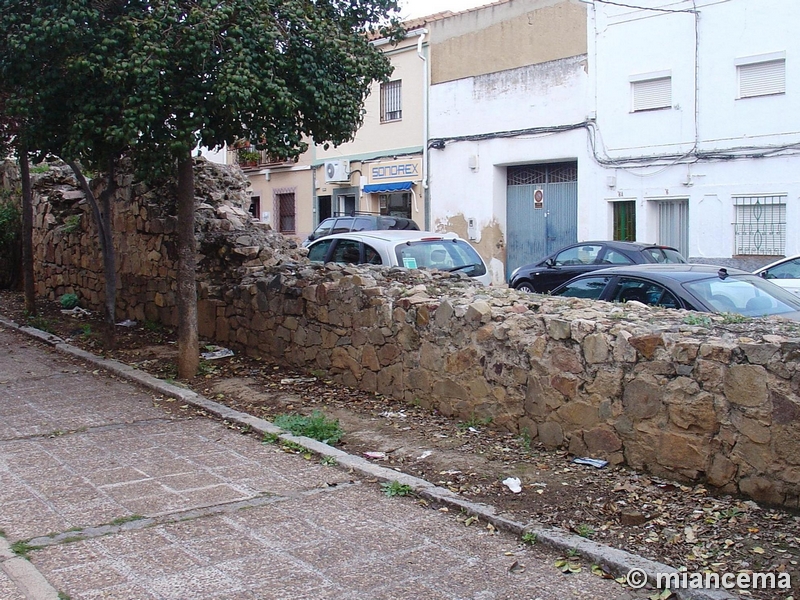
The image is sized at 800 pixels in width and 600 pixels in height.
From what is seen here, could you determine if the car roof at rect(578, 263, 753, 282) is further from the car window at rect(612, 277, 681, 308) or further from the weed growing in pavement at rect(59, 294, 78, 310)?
the weed growing in pavement at rect(59, 294, 78, 310)

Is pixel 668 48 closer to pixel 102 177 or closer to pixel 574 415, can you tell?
pixel 102 177

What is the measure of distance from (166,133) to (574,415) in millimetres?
4728

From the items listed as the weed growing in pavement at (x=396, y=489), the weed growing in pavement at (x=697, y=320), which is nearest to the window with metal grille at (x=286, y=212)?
the weed growing in pavement at (x=697, y=320)

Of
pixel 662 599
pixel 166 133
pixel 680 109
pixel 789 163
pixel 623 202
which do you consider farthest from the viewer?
pixel 623 202

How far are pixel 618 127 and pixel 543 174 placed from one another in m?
2.71

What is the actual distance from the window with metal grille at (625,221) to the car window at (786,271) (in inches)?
286

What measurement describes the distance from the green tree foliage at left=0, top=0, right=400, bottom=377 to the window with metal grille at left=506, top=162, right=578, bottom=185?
13.0m

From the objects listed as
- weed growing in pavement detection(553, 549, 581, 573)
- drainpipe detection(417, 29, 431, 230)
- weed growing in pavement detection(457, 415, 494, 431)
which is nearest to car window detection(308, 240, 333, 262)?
weed growing in pavement detection(457, 415, 494, 431)

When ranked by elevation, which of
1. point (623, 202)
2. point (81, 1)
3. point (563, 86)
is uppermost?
point (563, 86)

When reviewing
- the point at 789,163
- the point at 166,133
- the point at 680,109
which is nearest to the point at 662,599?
the point at 166,133

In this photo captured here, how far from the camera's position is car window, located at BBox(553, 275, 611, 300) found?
340 inches

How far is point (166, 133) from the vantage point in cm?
819

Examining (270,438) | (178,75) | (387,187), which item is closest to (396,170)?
(387,187)

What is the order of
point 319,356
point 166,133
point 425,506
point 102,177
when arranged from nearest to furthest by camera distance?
point 425,506, point 166,133, point 319,356, point 102,177
